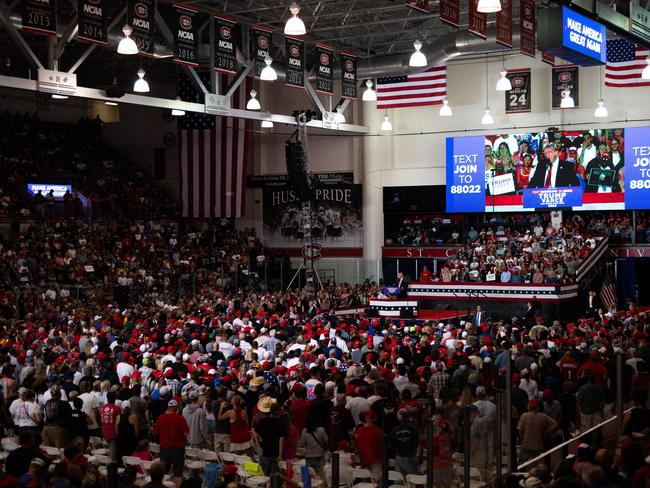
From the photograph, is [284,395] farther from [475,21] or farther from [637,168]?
[637,168]

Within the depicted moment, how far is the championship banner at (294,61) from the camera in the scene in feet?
Answer: 88.5

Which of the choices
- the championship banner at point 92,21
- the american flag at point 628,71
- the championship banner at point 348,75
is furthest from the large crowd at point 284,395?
the american flag at point 628,71

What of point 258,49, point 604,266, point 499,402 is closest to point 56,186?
point 258,49

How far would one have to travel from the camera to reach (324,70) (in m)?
28.2

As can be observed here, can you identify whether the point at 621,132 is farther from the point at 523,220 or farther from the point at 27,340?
the point at 27,340

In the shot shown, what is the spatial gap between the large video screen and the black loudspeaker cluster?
21.5ft

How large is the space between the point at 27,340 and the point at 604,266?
2094 cm

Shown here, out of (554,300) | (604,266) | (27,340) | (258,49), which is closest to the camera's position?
(27,340)

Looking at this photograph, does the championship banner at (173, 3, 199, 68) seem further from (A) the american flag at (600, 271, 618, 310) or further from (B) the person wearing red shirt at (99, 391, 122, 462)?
(A) the american flag at (600, 271, 618, 310)

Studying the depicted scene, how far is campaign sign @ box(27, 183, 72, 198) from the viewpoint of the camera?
34422mm

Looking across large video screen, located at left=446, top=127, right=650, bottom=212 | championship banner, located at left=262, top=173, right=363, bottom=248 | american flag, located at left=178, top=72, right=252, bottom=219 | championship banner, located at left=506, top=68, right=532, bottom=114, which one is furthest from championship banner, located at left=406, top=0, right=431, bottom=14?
championship banner, located at left=262, top=173, right=363, bottom=248

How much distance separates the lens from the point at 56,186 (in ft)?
116

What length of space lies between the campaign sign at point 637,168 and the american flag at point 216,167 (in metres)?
14.1

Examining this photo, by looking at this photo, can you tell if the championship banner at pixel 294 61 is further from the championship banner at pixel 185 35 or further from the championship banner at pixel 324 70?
the championship banner at pixel 185 35
